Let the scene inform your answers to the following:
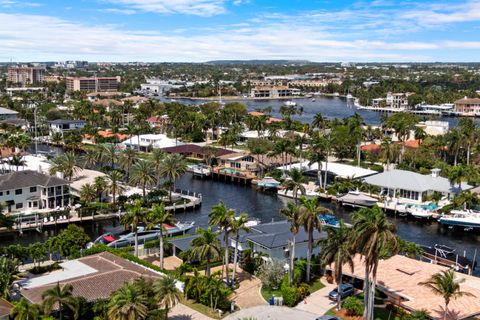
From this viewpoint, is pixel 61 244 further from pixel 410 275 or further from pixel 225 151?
pixel 225 151

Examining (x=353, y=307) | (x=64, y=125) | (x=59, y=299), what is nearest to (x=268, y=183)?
(x=353, y=307)

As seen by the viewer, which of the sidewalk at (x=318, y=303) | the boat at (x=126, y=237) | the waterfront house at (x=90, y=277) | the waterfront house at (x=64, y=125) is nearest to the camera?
the waterfront house at (x=90, y=277)

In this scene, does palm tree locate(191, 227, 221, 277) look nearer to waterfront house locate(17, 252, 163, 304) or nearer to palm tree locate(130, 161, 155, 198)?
waterfront house locate(17, 252, 163, 304)

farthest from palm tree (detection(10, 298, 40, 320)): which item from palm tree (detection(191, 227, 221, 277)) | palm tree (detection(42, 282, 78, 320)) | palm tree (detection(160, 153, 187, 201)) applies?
palm tree (detection(160, 153, 187, 201))

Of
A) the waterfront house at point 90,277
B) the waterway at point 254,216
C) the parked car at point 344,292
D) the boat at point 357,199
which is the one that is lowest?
the waterway at point 254,216

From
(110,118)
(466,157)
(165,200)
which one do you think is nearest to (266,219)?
(165,200)

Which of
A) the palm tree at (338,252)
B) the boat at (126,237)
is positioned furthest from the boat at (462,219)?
the boat at (126,237)

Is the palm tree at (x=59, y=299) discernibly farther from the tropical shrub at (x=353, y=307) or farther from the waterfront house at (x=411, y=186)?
the waterfront house at (x=411, y=186)
